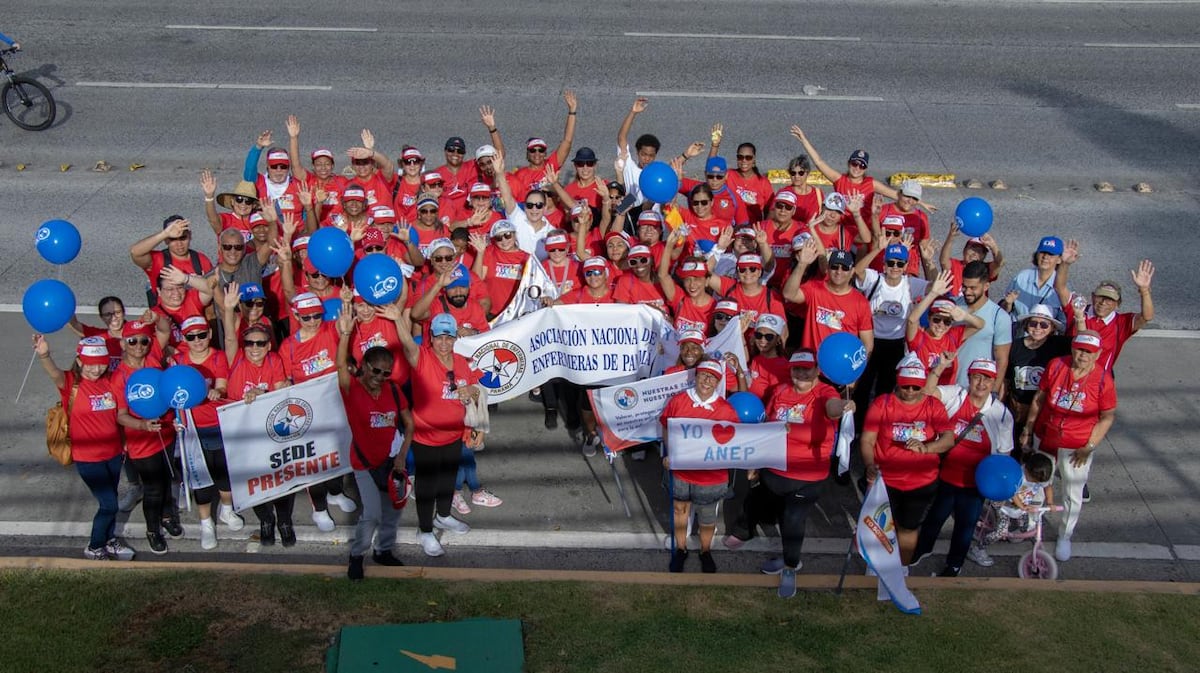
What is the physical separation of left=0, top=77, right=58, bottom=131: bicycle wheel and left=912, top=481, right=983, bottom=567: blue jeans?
14.9m

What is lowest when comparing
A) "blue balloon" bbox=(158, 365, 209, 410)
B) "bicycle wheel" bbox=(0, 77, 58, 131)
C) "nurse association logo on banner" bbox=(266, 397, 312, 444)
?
"nurse association logo on banner" bbox=(266, 397, 312, 444)

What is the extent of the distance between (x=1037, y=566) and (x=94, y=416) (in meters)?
7.21

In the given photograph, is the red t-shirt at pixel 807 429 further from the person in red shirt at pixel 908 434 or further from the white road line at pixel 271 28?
the white road line at pixel 271 28

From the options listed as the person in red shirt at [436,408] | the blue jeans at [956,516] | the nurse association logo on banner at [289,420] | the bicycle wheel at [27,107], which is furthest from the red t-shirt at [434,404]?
the bicycle wheel at [27,107]

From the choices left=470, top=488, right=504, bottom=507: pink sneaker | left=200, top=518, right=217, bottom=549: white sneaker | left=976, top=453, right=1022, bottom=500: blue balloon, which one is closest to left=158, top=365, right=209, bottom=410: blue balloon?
left=200, top=518, right=217, bottom=549: white sneaker

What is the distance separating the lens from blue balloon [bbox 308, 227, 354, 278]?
8477 millimetres

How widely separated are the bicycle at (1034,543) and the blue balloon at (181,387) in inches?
239

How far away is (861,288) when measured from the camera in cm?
912

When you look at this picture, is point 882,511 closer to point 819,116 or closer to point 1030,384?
point 1030,384

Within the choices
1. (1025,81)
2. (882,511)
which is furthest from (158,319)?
(1025,81)

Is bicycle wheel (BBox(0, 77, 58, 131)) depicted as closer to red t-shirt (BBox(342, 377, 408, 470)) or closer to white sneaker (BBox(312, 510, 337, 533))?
white sneaker (BBox(312, 510, 337, 533))

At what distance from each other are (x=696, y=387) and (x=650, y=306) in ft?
5.34

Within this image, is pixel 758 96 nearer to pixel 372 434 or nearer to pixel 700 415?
pixel 700 415

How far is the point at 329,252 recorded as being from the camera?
27.8 ft
